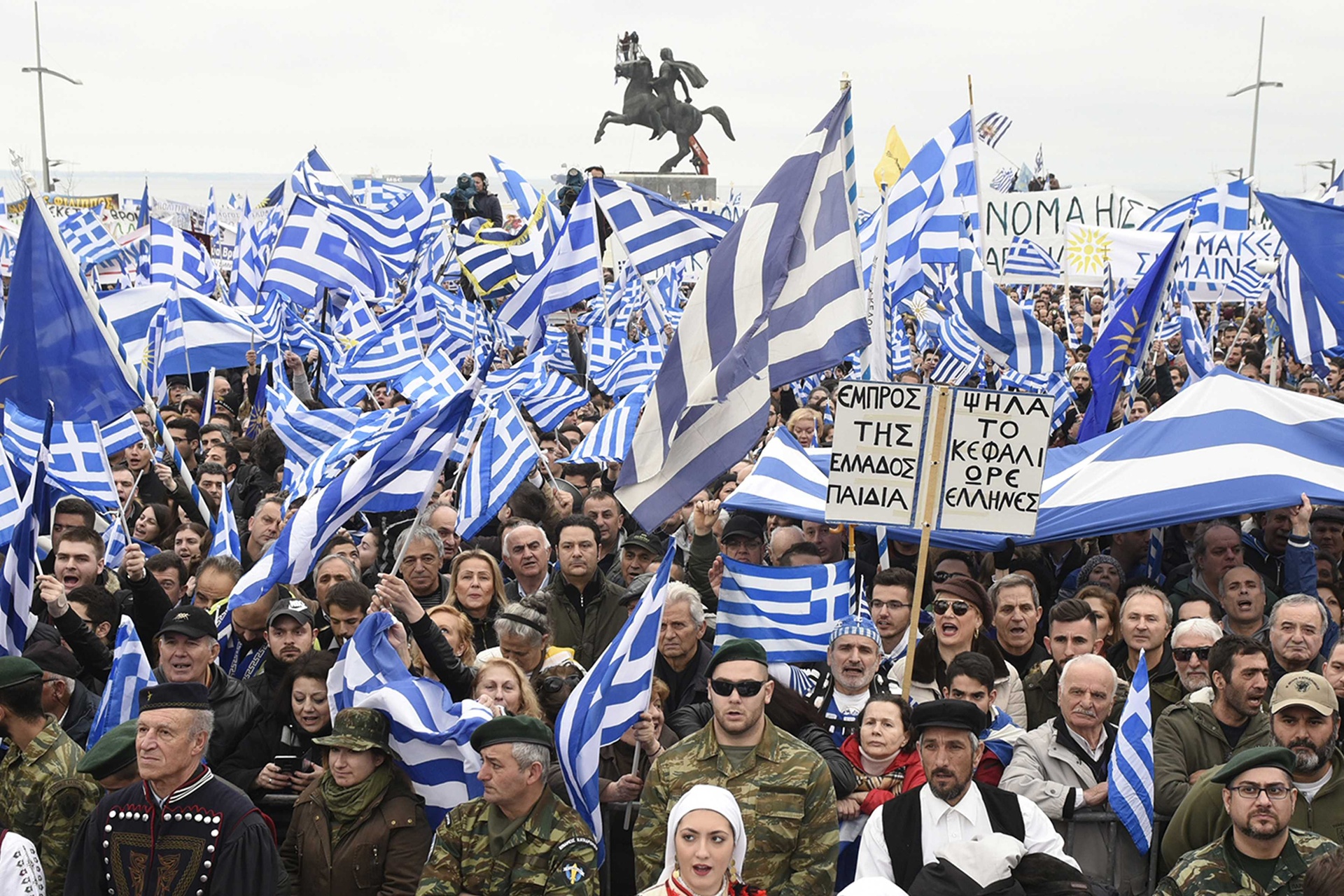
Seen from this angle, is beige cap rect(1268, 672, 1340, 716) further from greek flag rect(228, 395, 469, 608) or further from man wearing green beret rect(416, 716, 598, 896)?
greek flag rect(228, 395, 469, 608)

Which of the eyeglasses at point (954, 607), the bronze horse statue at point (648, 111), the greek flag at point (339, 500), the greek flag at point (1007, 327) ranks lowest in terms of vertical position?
the eyeglasses at point (954, 607)

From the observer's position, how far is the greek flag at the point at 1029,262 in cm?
2158

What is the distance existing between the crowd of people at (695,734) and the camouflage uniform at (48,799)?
0.01 metres

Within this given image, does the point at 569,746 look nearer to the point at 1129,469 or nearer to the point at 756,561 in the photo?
the point at 756,561

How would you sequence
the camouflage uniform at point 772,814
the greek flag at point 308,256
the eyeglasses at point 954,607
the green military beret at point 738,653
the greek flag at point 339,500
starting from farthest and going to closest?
the greek flag at point 308,256 < the eyeglasses at point 954,607 < the greek flag at point 339,500 < the green military beret at point 738,653 < the camouflage uniform at point 772,814

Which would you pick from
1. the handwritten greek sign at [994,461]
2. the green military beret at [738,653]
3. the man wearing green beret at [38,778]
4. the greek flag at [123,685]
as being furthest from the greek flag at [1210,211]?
the man wearing green beret at [38,778]

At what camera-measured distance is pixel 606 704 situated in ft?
18.7

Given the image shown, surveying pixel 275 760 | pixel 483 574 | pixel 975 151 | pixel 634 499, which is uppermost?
pixel 975 151

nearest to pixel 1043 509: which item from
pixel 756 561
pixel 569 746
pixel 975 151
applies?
pixel 756 561

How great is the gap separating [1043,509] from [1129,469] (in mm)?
547

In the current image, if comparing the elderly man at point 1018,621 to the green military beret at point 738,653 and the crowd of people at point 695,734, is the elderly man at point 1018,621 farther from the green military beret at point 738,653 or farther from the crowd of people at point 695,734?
the green military beret at point 738,653

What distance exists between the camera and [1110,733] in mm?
5914

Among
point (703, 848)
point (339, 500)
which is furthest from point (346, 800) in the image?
point (339, 500)

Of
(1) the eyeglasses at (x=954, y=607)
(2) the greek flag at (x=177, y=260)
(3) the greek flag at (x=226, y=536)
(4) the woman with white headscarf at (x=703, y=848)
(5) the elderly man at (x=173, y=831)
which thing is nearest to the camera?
(4) the woman with white headscarf at (x=703, y=848)
